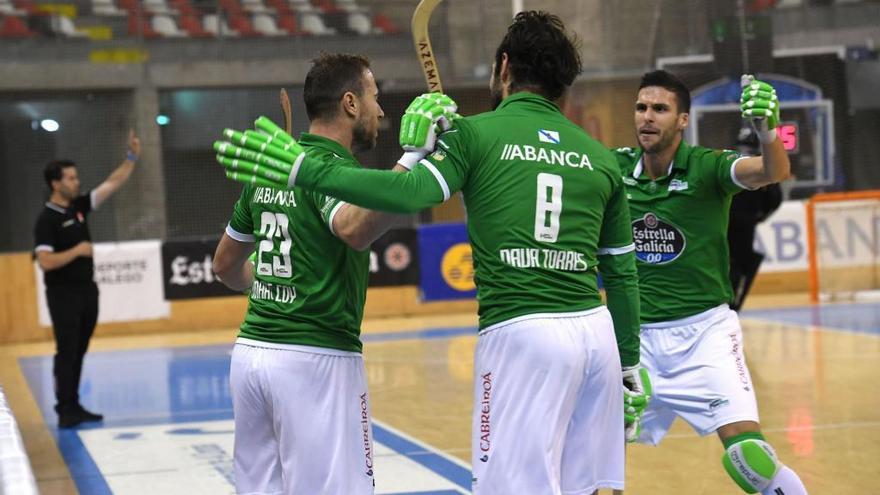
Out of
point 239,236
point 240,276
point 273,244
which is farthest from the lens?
point 240,276

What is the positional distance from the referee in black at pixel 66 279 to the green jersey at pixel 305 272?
635 centimetres

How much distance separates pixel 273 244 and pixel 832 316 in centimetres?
1307

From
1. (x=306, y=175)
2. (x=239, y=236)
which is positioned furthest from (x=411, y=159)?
(x=239, y=236)

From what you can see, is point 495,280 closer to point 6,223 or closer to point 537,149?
point 537,149

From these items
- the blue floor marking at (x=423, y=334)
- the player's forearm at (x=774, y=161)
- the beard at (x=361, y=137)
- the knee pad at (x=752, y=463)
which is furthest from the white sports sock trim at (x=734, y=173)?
the blue floor marking at (x=423, y=334)

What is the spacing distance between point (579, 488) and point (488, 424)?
423 millimetres

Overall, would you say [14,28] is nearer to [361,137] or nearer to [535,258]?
[361,137]

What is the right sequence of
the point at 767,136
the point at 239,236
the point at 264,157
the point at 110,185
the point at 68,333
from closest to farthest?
the point at 264,157 < the point at 239,236 < the point at 767,136 < the point at 68,333 < the point at 110,185

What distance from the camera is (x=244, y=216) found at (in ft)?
15.9

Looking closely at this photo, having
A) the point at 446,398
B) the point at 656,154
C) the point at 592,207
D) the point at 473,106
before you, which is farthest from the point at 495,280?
the point at 473,106

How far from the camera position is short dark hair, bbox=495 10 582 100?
4.31 meters

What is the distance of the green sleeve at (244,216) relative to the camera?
15.6 ft

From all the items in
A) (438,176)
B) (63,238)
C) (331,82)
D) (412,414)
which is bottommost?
(412,414)

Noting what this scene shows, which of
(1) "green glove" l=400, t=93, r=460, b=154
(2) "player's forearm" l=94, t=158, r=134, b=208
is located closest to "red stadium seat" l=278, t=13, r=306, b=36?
(2) "player's forearm" l=94, t=158, r=134, b=208
